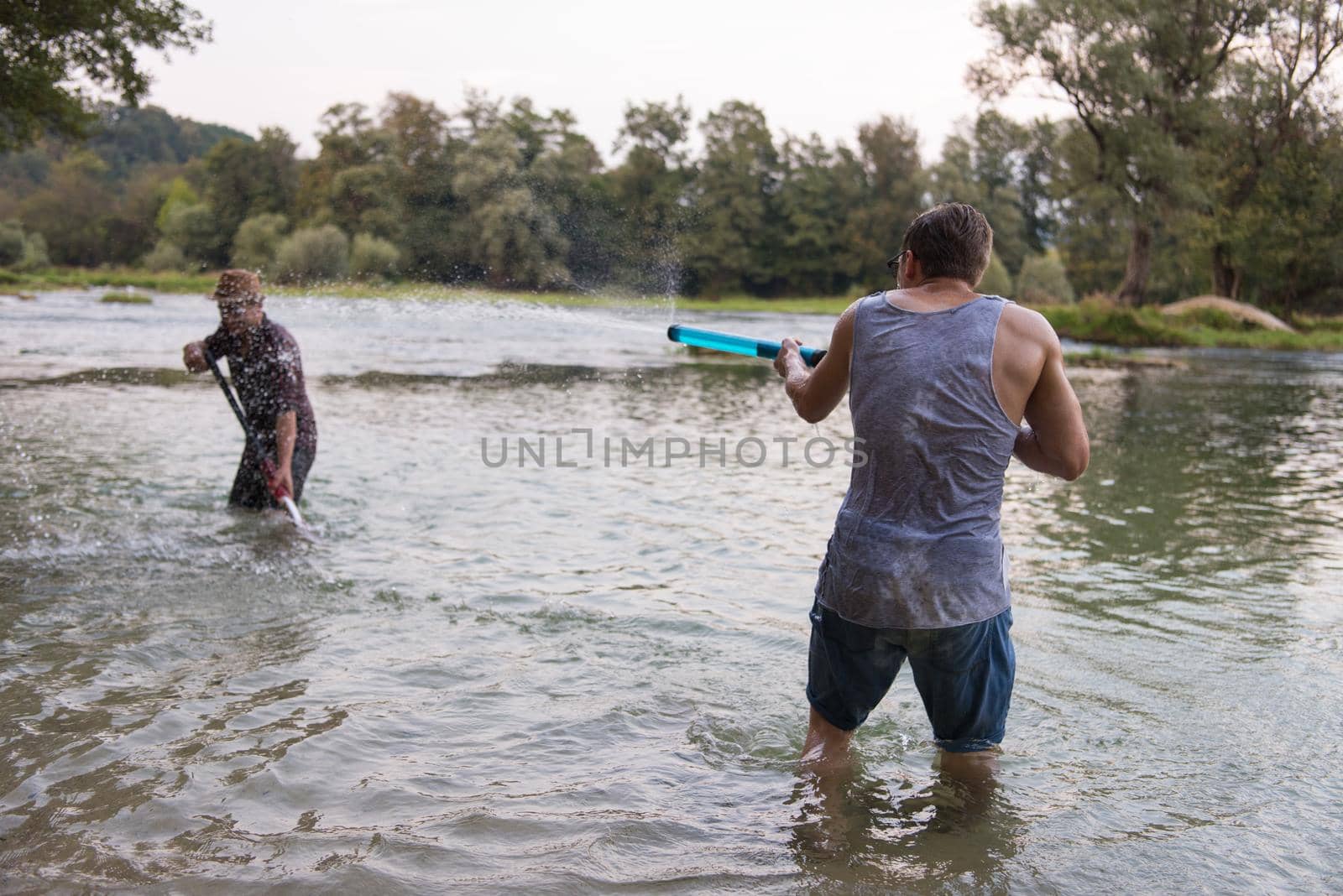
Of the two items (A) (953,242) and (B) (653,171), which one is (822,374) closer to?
(A) (953,242)

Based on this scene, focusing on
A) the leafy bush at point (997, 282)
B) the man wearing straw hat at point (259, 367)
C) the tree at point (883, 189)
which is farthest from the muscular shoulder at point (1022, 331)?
the tree at point (883, 189)

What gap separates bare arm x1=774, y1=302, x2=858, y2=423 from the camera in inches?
131

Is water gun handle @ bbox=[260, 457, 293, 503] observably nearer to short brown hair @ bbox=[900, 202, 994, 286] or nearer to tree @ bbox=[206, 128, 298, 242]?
short brown hair @ bbox=[900, 202, 994, 286]

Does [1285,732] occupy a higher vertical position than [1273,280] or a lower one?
lower

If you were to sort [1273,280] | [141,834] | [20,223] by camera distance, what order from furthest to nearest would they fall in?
[20,223]
[1273,280]
[141,834]

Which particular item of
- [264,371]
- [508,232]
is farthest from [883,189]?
[264,371]

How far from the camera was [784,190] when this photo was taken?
80500 millimetres

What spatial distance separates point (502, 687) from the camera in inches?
200

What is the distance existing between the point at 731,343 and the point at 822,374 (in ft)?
2.92

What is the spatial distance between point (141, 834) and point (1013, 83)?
42500 mm

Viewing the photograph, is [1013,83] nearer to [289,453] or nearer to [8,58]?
[8,58]

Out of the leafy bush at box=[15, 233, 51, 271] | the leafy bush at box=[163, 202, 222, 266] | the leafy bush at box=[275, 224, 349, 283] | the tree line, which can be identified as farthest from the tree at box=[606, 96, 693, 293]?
the leafy bush at box=[15, 233, 51, 271]

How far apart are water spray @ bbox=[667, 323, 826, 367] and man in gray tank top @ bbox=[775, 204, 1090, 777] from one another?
26.7 inches

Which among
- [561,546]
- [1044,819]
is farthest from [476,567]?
[1044,819]
